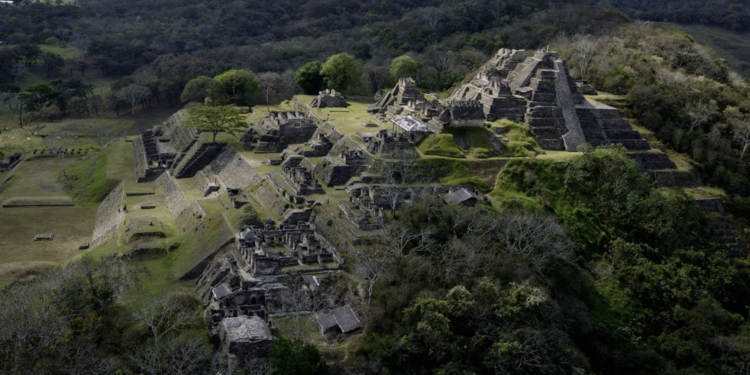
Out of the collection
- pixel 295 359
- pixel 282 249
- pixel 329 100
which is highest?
pixel 295 359

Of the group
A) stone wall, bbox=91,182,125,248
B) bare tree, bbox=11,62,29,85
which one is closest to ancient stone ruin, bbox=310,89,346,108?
stone wall, bbox=91,182,125,248

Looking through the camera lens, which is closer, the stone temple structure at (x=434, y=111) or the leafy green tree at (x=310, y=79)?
the stone temple structure at (x=434, y=111)

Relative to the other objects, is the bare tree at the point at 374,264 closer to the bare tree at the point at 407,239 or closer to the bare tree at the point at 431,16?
the bare tree at the point at 407,239

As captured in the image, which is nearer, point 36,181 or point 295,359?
point 295,359

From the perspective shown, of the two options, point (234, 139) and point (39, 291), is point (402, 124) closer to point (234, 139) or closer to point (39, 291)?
point (234, 139)

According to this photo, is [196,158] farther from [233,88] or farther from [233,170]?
[233,88]

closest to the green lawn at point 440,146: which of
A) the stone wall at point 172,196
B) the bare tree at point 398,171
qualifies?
the bare tree at point 398,171

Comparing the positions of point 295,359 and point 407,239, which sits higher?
point 407,239

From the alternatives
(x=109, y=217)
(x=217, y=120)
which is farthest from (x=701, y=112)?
(x=109, y=217)
